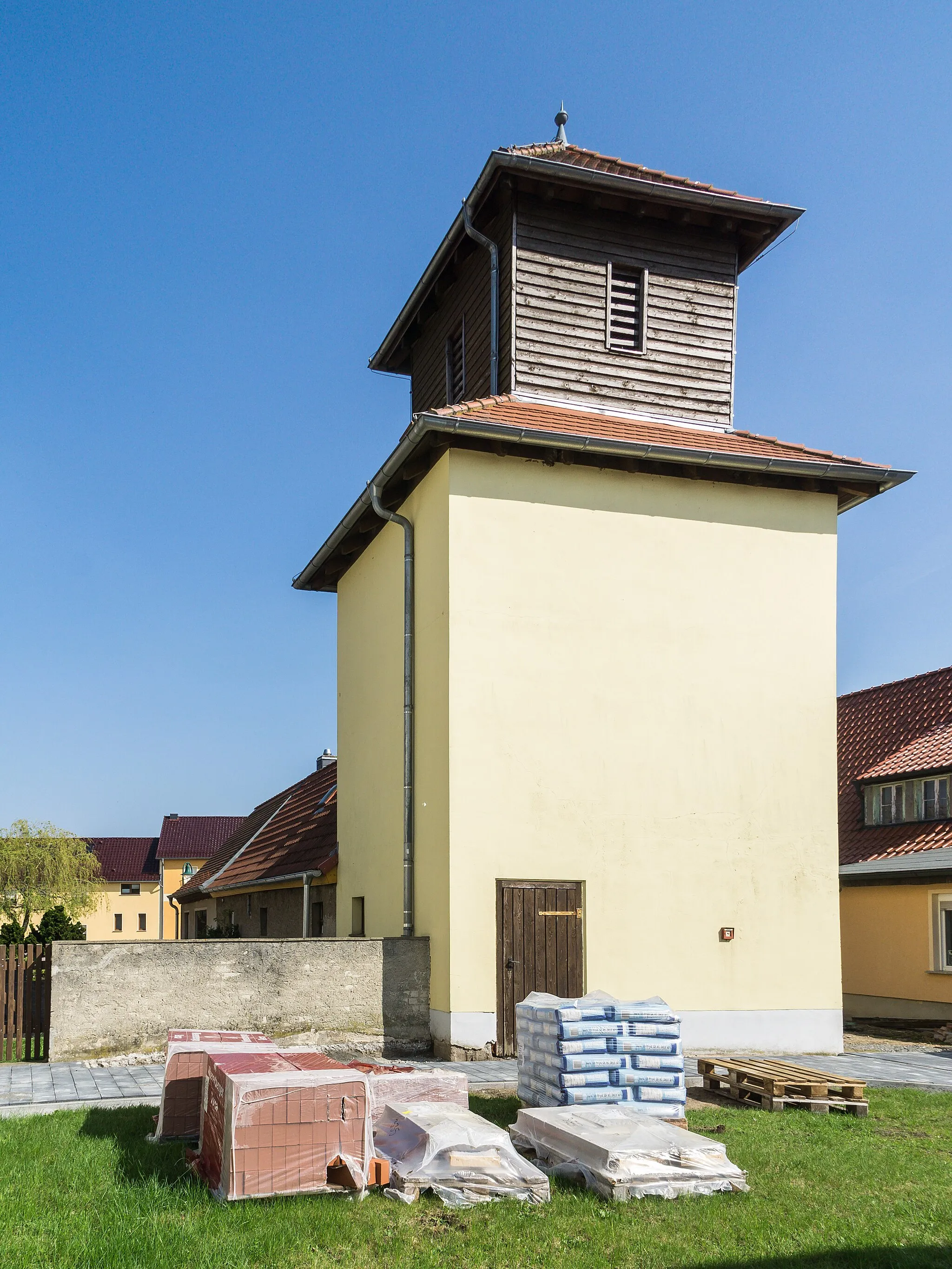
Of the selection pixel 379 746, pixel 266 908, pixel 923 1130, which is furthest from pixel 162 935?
pixel 923 1130

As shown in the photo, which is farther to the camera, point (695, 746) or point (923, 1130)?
point (695, 746)

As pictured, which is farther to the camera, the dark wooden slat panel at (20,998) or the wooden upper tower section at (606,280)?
the wooden upper tower section at (606,280)

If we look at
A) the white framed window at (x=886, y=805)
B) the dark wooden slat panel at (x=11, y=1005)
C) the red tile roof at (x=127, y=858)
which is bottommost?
the red tile roof at (x=127, y=858)

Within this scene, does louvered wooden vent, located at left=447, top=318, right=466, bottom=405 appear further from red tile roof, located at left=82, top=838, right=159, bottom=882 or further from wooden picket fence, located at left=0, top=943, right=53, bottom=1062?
red tile roof, located at left=82, top=838, right=159, bottom=882

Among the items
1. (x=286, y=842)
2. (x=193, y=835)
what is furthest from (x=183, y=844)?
(x=286, y=842)

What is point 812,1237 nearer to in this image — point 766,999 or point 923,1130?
point 923,1130

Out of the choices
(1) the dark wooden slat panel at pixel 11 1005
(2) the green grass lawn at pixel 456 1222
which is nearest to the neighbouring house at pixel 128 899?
(1) the dark wooden slat panel at pixel 11 1005

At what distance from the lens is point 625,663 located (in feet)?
51.1

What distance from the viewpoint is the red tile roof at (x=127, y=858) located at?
7388 cm

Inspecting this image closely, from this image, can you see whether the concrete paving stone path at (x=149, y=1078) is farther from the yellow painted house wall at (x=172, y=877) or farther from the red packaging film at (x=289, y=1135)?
the yellow painted house wall at (x=172, y=877)

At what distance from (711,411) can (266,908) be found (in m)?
13.6

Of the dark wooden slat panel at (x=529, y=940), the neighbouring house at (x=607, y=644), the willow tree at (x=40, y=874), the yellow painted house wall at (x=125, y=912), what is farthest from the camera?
the yellow painted house wall at (x=125, y=912)

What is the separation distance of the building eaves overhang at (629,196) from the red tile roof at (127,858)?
6168 cm

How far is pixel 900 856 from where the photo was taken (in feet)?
69.3
